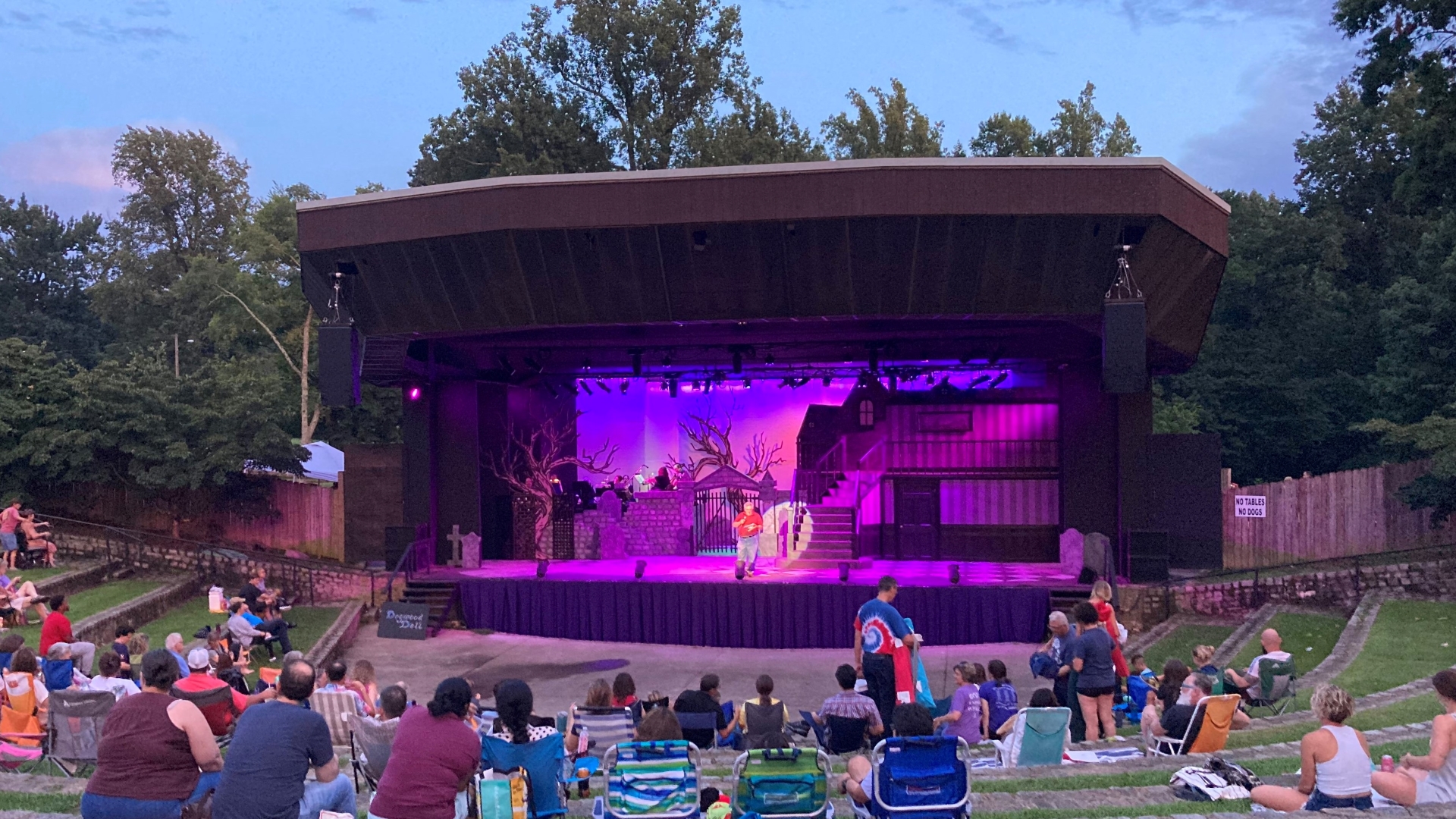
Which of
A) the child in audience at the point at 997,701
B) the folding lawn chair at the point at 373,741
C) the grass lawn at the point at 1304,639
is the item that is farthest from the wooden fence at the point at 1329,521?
the folding lawn chair at the point at 373,741

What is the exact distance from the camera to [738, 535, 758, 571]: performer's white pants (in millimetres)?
20625

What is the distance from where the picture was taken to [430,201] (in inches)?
668

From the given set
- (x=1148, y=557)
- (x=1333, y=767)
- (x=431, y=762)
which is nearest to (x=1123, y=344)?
(x=1148, y=557)

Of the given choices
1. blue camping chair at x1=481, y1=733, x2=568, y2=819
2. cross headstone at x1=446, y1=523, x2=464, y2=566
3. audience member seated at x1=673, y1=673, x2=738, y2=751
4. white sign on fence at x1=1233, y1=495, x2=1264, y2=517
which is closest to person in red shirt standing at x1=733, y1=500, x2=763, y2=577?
cross headstone at x1=446, y1=523, x2=464, y2=566

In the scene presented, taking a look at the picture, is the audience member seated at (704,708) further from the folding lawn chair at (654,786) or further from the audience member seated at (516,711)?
the folding lawn chair at (654,786)

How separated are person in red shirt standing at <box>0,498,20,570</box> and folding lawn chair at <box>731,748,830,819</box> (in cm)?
1833

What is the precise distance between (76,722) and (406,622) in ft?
37.1

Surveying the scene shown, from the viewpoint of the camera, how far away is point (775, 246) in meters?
16.6

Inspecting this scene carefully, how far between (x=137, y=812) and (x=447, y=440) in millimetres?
18052

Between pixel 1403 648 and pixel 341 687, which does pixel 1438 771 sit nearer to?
pixel 341 687

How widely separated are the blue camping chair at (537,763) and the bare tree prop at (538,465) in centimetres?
1554

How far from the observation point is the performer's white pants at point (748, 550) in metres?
20.6

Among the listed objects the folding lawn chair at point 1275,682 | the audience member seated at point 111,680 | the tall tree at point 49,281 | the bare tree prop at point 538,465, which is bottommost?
the folding lawn chair at point 1275,682

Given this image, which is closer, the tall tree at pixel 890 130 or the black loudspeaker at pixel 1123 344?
the black loudspeaker at pixel 1123 344
